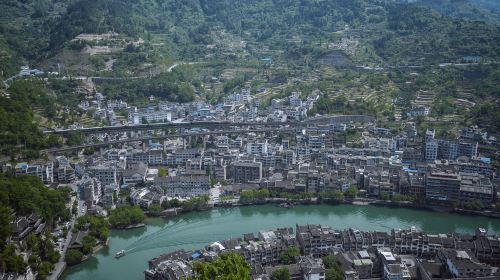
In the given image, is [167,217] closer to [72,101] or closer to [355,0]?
[72,101]

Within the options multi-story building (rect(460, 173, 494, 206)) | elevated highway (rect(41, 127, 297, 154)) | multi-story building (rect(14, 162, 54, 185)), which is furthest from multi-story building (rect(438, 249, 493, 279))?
multi-story building (rect(14, 162, 54, 185))

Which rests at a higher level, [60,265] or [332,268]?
[332,268]

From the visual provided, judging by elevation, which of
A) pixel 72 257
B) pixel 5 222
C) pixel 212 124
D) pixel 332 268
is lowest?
pixel 72 257

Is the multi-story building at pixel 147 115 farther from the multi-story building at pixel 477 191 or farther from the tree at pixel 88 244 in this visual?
the multi-story building at pixel 477 191

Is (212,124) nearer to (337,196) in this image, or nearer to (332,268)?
(337,196)

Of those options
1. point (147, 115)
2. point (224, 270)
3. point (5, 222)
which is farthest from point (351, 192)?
point (147, 115)

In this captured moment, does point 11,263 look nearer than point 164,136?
Yes

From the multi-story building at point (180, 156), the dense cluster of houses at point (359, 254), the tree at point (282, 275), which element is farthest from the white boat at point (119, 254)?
the multi-story building at point (180, 156)
